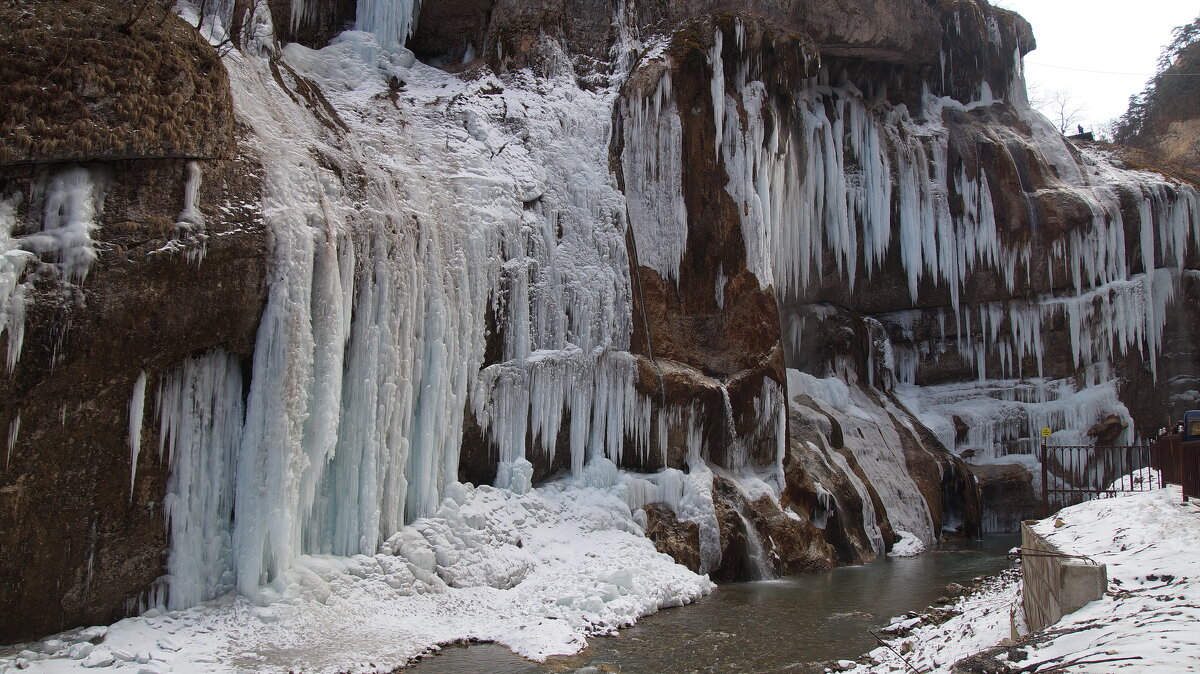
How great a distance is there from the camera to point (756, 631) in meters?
11.9

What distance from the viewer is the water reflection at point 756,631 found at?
33.3 ft

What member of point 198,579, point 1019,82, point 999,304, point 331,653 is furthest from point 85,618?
point 1019,82

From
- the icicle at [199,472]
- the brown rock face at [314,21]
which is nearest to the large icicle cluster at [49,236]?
the icicle at [199,472]

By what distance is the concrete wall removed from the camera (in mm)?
7449

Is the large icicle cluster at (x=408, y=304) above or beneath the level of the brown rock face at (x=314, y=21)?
beneath

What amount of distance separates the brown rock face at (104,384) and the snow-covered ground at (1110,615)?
324 inches

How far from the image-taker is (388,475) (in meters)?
12.7

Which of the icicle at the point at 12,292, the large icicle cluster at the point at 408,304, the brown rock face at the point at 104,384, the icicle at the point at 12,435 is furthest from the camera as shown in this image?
the large icicle cluster at the point at 408,304

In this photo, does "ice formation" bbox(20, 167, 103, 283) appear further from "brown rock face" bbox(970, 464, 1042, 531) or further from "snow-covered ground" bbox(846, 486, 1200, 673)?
"brown rock face" bbox(970, 464, 1042, 531)

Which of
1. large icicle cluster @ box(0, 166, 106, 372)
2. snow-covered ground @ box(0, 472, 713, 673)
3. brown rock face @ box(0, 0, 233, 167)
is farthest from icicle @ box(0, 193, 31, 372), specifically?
snow-covered ground @ box(0, 472, 713, 673)

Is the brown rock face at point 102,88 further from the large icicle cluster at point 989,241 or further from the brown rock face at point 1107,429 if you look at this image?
the brown rock face at point 1107,429

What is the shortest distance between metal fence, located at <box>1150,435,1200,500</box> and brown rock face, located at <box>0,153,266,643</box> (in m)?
11.3

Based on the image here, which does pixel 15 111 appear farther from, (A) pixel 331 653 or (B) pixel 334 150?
(A) pixel 331 653

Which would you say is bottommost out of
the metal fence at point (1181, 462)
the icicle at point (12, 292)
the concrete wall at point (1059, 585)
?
the concrete wall at point (1059, 585)
